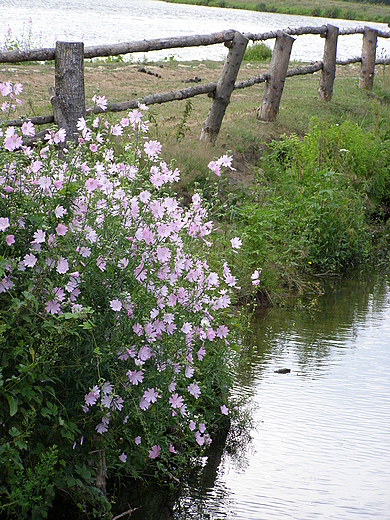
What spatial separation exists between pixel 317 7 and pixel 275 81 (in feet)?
126

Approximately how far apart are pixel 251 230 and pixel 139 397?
3.79 meters

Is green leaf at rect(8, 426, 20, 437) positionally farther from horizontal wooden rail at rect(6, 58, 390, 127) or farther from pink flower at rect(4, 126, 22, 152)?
horizontal wooden rail at rect(6, 58, 390, 127)

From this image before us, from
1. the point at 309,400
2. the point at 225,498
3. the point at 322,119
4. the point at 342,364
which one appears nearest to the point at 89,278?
the point at 225,498

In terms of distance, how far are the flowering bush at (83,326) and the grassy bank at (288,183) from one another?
240 centimetres

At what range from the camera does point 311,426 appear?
4.52 m

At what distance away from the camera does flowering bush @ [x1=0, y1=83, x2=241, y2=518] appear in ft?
9.94

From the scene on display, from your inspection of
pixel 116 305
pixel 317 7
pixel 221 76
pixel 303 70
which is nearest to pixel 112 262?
pixel 116 305

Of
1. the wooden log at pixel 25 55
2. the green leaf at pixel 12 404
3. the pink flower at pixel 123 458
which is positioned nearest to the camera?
the green leaf at pixel 12 404

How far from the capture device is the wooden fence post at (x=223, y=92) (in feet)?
29.4

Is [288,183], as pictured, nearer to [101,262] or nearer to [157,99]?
[157,99]

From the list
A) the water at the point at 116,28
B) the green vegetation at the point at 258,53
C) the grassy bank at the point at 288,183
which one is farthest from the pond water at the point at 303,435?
the water at the point at 116,28

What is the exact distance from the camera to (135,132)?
3.88m

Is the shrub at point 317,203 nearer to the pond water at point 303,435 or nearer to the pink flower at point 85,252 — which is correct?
the pond water at point 303,435

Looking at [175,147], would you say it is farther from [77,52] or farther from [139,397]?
[139,397]
